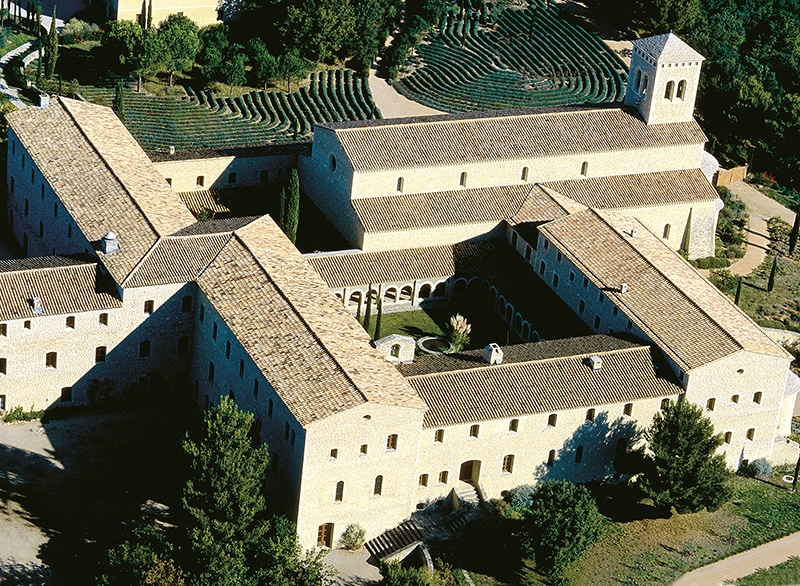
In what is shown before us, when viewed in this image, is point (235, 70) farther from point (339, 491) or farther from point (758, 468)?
point (758, 468)

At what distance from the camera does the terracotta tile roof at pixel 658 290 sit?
86.4 metres


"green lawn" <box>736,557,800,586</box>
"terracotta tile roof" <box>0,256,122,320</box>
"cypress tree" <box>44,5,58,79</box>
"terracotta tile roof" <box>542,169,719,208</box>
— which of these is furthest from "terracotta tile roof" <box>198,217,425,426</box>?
"cypress tree" <box>44,5,58,79</box>

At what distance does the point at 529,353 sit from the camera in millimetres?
86438

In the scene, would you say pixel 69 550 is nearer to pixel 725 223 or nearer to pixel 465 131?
pixel 465 131

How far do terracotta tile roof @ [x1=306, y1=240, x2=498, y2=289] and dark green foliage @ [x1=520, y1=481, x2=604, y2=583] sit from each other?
22145mm

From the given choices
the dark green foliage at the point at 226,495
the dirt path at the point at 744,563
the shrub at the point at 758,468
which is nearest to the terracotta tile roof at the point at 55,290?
the dark green foliage at the point at 226,495

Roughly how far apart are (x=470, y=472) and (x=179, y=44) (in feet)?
171

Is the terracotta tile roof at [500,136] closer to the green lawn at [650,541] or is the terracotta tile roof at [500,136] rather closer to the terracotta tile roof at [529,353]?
the terracotta tile roof at [529,353]

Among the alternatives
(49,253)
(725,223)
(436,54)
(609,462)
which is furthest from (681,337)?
(436,54)

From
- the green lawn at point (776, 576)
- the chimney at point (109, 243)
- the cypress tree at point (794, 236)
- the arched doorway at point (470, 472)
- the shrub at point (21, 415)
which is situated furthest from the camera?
the cypress tree at point (794, 236)

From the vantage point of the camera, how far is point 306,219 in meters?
103

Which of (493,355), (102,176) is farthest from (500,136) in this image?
(102,176)

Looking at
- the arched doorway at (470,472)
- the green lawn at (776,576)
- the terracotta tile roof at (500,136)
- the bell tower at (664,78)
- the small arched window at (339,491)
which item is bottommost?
the green lawn at (776,576)

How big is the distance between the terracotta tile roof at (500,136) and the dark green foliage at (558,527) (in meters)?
27.6
